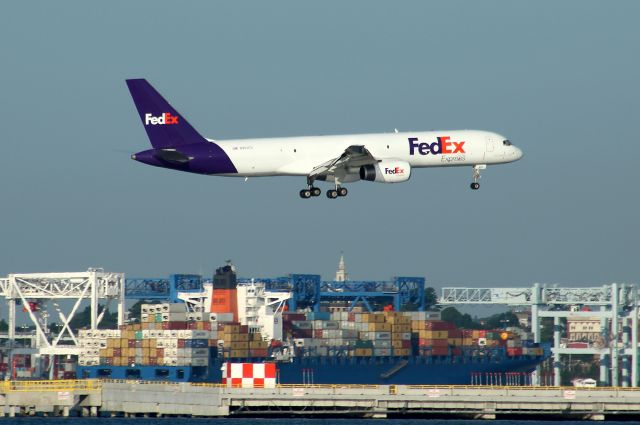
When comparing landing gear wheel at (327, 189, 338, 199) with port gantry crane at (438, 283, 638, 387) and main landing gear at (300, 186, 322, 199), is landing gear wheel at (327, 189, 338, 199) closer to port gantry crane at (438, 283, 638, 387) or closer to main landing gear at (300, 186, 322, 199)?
main landing gear at (300, 186, 322, 199)

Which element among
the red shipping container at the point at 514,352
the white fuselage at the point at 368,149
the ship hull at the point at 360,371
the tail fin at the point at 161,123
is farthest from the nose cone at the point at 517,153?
the red shipping container at the point at 514,352

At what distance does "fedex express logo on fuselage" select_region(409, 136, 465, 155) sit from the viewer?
93438 mm

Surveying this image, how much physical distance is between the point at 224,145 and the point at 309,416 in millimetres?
25085

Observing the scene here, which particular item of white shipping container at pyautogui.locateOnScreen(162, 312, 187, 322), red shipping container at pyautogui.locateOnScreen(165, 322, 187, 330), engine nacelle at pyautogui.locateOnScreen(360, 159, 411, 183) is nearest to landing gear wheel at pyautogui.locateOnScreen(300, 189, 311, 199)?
engine nacelle at pyautogui.locateOnScreen(360, 159, 411, 183)

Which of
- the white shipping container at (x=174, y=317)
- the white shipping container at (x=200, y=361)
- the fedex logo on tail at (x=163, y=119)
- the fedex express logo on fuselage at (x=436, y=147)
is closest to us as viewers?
the fedex logo on tail at (x=163, y=119)

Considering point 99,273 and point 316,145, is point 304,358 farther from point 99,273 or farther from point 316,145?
point 316,145

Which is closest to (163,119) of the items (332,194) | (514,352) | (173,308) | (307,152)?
(307,152)

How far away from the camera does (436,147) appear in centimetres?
9406

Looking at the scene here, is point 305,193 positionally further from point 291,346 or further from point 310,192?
point 291,346

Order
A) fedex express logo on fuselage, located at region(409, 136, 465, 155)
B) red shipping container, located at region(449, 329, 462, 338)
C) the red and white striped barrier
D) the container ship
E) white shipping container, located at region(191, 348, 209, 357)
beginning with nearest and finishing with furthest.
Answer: fedex express logo on fuselage, located at region(409, 136, 465, 155) < the red and white striped barrier < white shipping container, located at region(191, 348, 209, 357) < the container ship < red shipping container, located at region(449, 329, 462, 338)

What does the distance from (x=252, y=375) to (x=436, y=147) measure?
81.9 ft

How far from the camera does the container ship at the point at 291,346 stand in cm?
14250

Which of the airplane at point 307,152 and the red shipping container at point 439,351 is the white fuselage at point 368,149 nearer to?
the airplane at point 307,152

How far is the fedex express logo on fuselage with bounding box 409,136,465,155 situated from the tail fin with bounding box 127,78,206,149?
14579 mm
